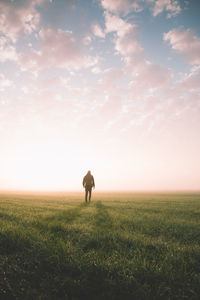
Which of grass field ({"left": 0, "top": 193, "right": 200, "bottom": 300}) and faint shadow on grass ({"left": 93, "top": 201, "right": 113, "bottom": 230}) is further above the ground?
grass field ({"left": 0, "top": 193, "right": 200, "bottom": 300})

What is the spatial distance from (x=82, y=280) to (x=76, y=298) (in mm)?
353

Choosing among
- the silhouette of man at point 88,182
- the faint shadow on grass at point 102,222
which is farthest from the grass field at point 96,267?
the silhouette of man at point 88,182

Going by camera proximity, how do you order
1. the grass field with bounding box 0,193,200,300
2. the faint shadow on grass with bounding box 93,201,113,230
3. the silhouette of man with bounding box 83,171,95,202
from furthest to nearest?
the silhouette of man with bounding box 83,171,95,202, the faint shadow on grass with bounding box 93,201,113,230, the grass field with bounding box 0,193,200,300

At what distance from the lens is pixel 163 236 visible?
5367mm

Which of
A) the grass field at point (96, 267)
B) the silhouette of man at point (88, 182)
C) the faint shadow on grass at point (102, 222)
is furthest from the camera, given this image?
the silhouette of man at point (88, 182)

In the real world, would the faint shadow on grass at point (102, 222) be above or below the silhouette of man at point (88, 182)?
below

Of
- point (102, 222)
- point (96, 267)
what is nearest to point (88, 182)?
point (102, 222)

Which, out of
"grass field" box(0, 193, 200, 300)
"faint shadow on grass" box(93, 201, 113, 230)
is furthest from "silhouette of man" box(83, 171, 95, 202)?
"grass field" box(0, 193, 200, 300)

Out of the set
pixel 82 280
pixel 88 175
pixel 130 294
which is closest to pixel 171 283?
pixel 130 294

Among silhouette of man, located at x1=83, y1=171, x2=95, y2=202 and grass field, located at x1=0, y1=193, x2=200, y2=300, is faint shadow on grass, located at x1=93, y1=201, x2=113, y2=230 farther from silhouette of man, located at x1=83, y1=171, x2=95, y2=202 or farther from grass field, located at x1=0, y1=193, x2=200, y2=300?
silhouette of man, located at x1=83, y1=171, x2=95, y2=202

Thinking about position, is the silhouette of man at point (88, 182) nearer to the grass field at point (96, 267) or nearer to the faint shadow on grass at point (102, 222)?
the faint shadow on grass at point (102, 222)

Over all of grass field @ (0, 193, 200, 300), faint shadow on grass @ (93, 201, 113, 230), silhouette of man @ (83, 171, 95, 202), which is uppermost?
silhouette of man @ (83, 171, 95, 202)

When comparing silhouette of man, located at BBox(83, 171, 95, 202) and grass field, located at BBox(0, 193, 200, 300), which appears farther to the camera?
silhouette of man, located at BBox(83, 171, 95, 202)

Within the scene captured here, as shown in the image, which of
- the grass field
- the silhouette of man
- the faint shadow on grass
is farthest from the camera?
the silhouette of man
